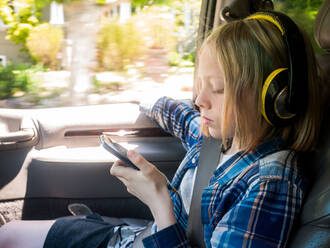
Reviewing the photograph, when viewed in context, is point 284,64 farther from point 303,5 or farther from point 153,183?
point 303,5

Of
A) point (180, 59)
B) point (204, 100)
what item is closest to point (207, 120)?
point (204, 100)

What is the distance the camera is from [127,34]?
3570mm

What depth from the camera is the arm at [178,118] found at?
154cm

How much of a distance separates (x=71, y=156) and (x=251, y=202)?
1118mm

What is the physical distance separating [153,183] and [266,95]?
395 millimetres

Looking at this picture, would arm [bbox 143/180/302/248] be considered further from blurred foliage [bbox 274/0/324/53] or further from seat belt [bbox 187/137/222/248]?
blurred foliage [bbox 274/0/324/53]

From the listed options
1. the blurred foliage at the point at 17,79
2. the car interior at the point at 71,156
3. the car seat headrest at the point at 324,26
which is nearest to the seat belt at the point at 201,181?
the car seat headrest at the point at 324,26

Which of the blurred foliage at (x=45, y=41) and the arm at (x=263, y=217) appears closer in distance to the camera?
the arm at (x=263, y=217)

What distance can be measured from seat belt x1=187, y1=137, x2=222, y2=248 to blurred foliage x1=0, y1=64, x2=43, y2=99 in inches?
79.3

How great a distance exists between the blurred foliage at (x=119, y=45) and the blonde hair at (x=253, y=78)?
2590mm

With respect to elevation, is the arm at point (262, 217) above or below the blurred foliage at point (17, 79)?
above

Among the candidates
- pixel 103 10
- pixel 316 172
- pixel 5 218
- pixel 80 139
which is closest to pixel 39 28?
pixel 103 10

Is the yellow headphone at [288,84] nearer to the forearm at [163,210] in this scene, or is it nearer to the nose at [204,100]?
the nose at [204,100]

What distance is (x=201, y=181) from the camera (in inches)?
47.2
